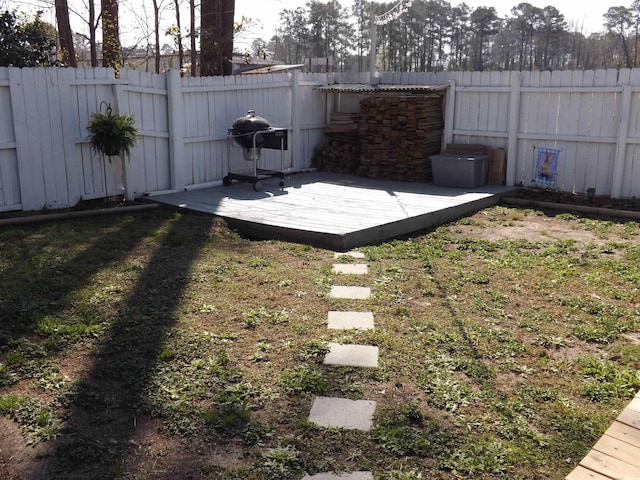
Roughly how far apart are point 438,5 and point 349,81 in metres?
26.4

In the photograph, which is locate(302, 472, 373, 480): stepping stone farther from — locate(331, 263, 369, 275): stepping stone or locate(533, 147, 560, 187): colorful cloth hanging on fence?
locate(533, 147, 560, 187): colorful cloth hanging on fence

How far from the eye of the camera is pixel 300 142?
11.4m

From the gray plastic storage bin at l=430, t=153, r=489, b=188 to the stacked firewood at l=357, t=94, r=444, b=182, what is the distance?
438 millimetres

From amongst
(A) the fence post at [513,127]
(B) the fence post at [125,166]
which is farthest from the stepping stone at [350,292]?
(A) the fence post at [513,127]

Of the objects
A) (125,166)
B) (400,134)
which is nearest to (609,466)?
(125,166)

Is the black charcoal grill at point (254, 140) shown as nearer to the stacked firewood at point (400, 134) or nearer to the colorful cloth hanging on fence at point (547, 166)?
the stacked firewood at point (400, 134)

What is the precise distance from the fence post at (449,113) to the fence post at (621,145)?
8.68ft

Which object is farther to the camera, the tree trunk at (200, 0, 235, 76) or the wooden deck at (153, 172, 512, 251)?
the tree trunk at (200, 0, 235, 76)

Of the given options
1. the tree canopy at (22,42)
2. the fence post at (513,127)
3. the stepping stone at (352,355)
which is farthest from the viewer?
the tree canopy at (22,42)

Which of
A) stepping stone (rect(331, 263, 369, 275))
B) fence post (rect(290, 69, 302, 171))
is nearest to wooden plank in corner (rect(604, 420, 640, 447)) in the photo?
stepping stone (rect(331, 263, 369, 275))

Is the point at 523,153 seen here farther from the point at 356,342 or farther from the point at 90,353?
the point at 90,353

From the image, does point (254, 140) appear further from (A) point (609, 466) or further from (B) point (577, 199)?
(A) point (609, 466)

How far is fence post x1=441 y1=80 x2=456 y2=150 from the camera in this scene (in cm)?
1044

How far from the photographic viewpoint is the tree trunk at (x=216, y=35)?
11.7m
